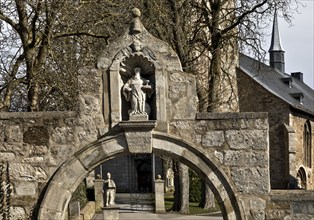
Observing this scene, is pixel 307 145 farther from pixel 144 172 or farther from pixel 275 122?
pixel 144 172

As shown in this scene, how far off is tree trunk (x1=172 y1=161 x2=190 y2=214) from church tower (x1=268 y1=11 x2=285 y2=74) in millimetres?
27272

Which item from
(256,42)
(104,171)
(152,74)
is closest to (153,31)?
(256,42)

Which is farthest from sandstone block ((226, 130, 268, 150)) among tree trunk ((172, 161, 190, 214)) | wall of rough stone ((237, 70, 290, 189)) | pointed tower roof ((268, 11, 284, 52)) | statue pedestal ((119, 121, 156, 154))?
pointed tower roof ((268, 11, 284, 52))

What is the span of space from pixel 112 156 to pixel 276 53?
142 ft

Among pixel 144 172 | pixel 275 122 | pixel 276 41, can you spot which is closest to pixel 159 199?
pixel 275 122

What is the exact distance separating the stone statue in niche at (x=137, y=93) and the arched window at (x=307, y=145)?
28.7 meters

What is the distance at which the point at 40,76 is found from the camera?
40.0 ft

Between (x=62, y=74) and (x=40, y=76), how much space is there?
47.0 inches

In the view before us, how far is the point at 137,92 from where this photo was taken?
729cm

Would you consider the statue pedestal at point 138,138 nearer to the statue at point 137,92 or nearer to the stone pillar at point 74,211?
the statue at point 137,92

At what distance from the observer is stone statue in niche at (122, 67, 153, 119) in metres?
7.29

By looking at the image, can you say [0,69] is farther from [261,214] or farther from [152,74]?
[261,214]

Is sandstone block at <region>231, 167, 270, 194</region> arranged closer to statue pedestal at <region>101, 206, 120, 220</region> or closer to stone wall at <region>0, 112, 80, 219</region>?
stone wall at <region>0, 112, 80, 219</region>

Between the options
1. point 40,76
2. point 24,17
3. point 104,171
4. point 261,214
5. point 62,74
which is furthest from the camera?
point 104,171
